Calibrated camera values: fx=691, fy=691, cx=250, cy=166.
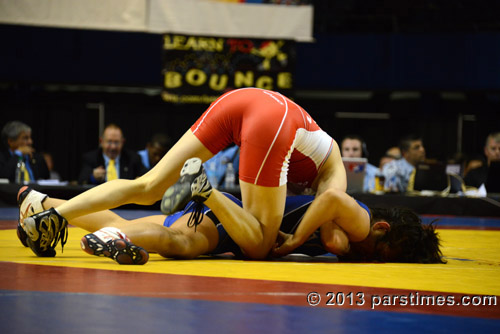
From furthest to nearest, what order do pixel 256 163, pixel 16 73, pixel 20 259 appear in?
pixel 16 73, pixel 256 163, pixel 20 259

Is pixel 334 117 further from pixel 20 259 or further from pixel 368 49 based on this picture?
pixel 20 259

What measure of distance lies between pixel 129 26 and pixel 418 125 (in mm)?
4907

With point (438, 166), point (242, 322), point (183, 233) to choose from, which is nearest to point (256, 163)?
A: point (183, 233)

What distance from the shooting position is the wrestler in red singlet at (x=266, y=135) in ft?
8.76

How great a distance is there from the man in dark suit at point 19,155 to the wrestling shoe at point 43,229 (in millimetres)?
3441

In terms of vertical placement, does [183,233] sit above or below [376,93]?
below

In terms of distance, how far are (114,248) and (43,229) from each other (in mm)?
307

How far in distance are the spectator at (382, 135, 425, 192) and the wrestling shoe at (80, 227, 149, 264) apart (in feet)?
13.1

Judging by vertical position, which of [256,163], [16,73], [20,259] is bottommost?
[20,259]

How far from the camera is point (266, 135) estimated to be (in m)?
2.68

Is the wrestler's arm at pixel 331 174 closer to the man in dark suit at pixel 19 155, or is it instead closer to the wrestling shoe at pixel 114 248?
the wrestling shoe at pixel 114 248

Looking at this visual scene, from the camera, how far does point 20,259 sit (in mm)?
2477

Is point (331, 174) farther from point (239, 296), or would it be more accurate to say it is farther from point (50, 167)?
point (50, 167)

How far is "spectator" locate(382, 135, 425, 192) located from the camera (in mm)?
6082
